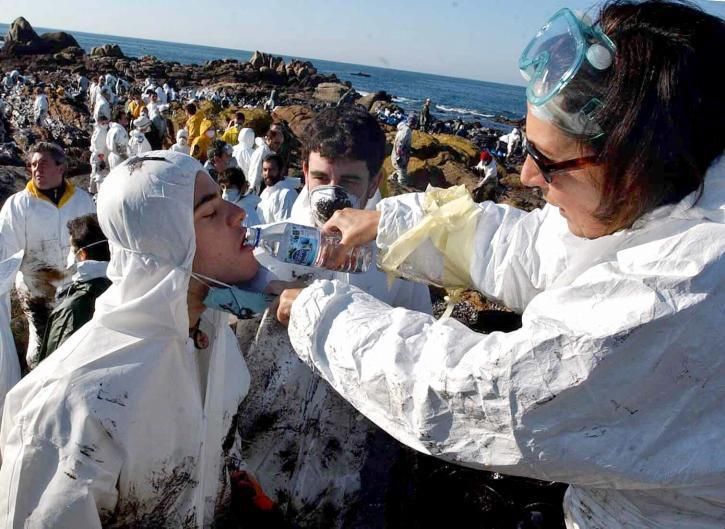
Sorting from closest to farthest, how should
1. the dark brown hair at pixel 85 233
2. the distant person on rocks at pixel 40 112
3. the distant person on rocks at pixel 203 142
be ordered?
1. the dark brown hair at pixel 85 233
2. the distant person on rocks at pixel 203 142
3. the distant person on rocks at pixel 40 112

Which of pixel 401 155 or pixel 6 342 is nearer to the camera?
pixel 6 342

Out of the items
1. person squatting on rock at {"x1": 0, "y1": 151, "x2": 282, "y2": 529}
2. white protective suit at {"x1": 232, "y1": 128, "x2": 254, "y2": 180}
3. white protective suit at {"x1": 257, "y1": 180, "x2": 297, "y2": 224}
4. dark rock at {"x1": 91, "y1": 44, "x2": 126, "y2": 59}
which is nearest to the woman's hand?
person squatting on rock at {"x1": 0, "y1": 151, "x2": 282, "y2": 529}

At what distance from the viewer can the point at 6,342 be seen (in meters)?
2.90

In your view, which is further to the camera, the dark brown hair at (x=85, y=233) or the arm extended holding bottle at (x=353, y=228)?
the dark brown hair at (x=85, y=233)

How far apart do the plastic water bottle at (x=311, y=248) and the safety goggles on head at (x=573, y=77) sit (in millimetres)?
1097

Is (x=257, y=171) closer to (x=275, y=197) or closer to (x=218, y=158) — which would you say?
(x=218, y=158)

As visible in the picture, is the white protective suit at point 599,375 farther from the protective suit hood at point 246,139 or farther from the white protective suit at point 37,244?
the protective suit hood at point 246,139

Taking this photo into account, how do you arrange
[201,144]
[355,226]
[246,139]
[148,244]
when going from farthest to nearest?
[201,144] < [246,139] < [355,226] < [148,244]

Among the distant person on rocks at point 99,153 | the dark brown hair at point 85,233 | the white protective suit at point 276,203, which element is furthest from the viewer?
the distant person on rocks at point 99,153

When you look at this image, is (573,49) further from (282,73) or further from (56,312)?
(282,73)

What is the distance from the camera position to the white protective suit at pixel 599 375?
1242 mm

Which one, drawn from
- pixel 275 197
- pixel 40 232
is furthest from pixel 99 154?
pixel 40 232

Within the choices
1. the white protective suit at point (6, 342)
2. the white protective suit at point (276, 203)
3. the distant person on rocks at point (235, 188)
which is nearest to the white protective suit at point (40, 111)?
the distant person on rocks at point (235, 188)

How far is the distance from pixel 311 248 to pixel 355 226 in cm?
23
